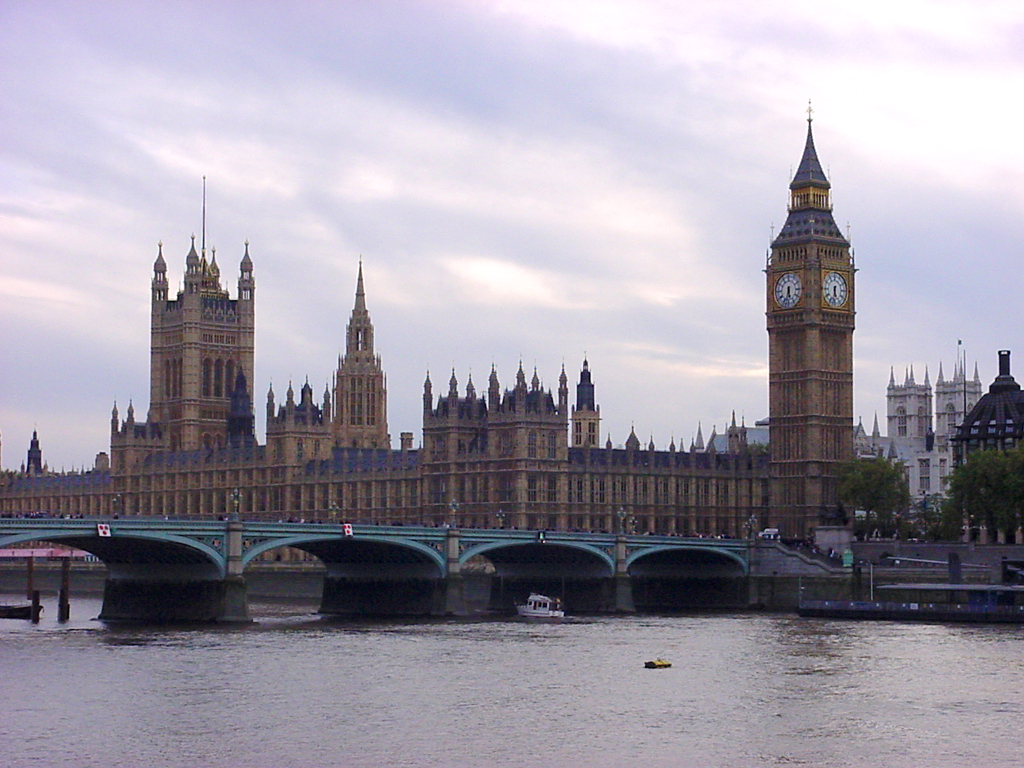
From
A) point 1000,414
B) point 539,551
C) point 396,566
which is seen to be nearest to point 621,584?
point 539,551

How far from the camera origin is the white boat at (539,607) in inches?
4176

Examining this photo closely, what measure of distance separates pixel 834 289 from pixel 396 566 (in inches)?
1907

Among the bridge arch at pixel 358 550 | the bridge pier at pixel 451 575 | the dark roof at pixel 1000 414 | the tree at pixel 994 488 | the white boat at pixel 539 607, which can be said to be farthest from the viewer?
the dark roof at pixel 1000 414

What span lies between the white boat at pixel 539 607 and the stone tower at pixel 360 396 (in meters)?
83.1

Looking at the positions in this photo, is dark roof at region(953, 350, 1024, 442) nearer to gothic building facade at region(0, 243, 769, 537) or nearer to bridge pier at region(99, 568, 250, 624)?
gothic building facade at region(0, 243, 769, 537)

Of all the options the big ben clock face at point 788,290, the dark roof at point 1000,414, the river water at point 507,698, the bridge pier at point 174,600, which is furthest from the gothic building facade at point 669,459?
the river water at point 507,698

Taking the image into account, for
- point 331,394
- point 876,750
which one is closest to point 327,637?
point 876,750

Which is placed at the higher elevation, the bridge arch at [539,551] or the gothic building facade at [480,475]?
the gothic building facade at [480,475]

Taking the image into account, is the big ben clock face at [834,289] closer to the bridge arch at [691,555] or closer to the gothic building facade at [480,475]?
the gothic building facade at [480,475]

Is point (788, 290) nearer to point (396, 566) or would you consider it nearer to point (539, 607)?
point (539, 607)

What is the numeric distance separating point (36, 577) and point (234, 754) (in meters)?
108

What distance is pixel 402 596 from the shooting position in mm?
104188

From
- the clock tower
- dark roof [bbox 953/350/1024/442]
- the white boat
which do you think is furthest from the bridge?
dark roof [bbox 953/350/1024/442]

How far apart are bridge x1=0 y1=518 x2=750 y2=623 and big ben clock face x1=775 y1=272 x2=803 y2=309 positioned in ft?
84.9
